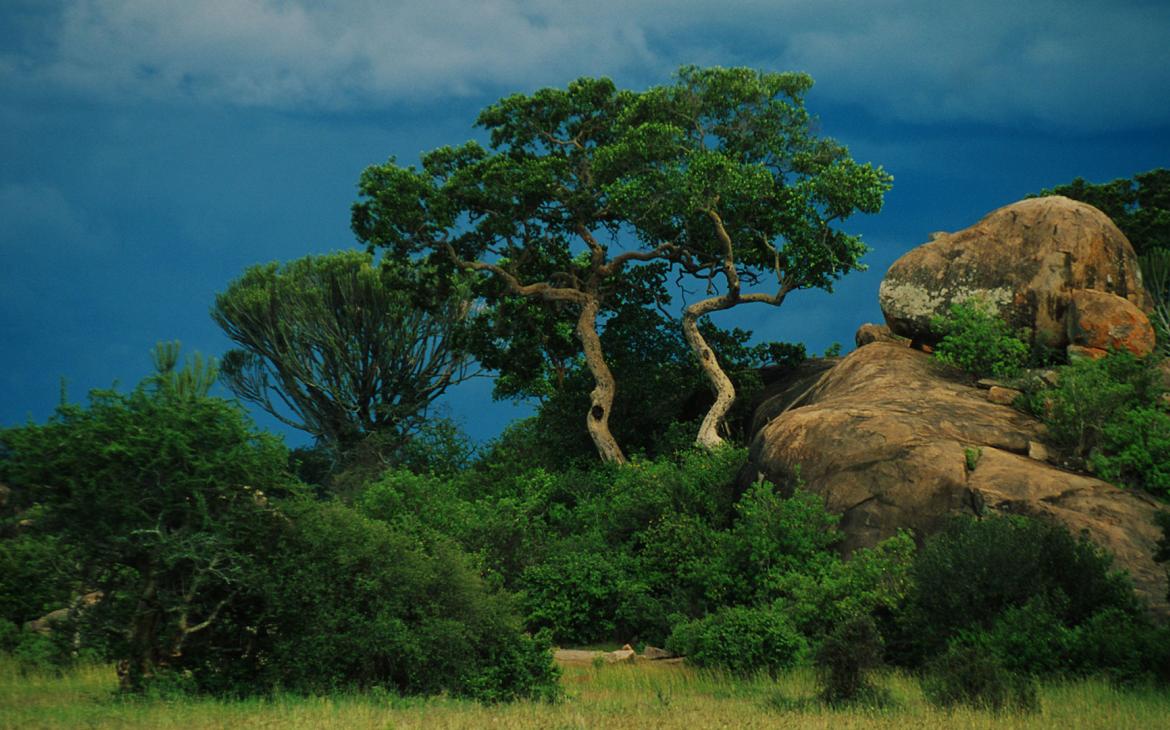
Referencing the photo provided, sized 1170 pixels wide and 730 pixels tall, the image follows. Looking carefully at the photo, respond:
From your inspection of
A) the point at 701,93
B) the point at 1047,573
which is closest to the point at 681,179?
the point at 701,93

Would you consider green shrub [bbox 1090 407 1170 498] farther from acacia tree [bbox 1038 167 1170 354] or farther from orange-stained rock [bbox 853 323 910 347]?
acacia tree [bbox 1038 167 1170 354]

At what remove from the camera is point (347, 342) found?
145 feet

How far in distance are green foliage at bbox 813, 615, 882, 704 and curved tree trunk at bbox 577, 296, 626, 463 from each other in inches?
705

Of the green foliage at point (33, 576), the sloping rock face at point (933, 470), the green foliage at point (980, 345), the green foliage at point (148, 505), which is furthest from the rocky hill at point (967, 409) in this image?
the green foliage at point (33, 576)

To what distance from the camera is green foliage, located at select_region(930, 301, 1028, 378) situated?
24.3 metres

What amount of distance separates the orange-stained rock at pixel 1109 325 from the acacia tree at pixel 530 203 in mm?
12599

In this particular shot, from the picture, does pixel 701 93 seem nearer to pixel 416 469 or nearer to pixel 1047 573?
pixel 416 469

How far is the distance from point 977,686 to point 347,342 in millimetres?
34710

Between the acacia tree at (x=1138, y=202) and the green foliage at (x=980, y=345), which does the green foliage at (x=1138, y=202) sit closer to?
the acacia tree at (x=1138, y=202)

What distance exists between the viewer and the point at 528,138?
33906mm

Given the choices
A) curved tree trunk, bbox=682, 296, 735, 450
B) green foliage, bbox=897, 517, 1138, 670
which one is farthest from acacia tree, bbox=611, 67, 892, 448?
green foliage, bbox=897, 517, 1138, 670

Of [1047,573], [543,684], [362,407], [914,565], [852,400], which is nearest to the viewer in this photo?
[543,684]

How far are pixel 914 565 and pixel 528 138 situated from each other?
20.6 meters

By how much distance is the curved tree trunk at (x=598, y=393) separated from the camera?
3219 cm
